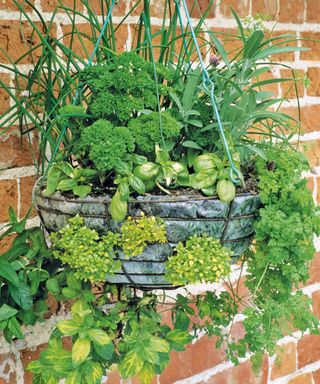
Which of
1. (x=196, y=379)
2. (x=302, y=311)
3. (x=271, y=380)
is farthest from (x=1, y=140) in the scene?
(x=271, y=380)

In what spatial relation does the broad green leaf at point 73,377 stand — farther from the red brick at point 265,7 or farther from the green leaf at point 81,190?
the red brick at point 265,7

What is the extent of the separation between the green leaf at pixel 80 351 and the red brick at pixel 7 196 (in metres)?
0.37

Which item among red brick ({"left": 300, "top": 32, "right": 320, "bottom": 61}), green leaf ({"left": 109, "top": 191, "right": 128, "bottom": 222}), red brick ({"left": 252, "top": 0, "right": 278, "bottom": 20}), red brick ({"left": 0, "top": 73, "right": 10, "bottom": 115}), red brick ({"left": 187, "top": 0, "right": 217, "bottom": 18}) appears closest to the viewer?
green leaf ({"left": 109, "top": 191, "right": 128, "bottom": 222})

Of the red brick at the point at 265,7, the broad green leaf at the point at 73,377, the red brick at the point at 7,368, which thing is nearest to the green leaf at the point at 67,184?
the broad green leaf at the point at 73,377

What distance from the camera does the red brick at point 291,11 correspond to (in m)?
1.74

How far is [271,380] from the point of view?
183 centimetres

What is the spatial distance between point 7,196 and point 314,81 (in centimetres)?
93

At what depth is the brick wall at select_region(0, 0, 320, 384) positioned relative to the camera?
123 cm

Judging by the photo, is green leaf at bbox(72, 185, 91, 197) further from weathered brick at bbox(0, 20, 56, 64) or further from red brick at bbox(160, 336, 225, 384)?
red brick at bbox(160, 336, 225, 384)

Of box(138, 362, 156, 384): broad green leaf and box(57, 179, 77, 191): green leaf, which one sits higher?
box(57, 179, 77, 191): green leaf

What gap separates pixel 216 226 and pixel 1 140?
0.47 metres

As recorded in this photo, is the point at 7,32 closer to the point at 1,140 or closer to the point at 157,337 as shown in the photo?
the point at 1,140

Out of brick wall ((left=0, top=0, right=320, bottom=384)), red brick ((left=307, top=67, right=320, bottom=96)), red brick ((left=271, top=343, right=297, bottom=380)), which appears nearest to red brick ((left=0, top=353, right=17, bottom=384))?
brick wall ((left=0, top=0, right=320, bottom=384))

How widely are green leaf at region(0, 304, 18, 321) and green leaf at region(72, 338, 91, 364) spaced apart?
0.40 feet
